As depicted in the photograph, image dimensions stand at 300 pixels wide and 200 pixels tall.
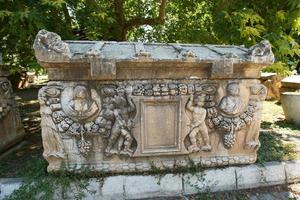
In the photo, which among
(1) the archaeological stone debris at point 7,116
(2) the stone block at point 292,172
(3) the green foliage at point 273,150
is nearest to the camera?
(2) the stone block at point 292,172

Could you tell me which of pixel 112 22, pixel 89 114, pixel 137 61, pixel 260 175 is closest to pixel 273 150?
pixel 260 175

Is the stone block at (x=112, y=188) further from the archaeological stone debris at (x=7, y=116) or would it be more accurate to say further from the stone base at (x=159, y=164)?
the archaeological stone debris at (x=7, y=116)

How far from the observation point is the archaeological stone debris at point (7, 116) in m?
4.63

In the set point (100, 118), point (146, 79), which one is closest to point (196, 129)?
point (146, 79)

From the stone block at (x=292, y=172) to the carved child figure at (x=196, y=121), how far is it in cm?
126

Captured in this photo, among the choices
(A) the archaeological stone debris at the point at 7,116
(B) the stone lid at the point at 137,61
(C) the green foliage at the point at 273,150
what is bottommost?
(C) the green foliage at the point at 273,150

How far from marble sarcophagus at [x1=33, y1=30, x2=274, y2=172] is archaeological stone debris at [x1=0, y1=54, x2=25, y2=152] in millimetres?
1423

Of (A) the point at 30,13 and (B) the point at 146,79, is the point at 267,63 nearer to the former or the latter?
(B) the point at 146,79

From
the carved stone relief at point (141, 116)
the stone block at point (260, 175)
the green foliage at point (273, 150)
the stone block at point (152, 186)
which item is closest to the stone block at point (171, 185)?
the stone block at point (152, 186)

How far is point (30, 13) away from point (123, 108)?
204 cm

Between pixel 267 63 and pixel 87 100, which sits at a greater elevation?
pixel 267 63

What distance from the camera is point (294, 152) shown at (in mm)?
4668

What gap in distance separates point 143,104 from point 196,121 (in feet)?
2.26

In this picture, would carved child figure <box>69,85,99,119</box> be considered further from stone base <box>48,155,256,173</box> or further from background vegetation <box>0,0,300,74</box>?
background vegetation <box>0,0,300,74</box>
